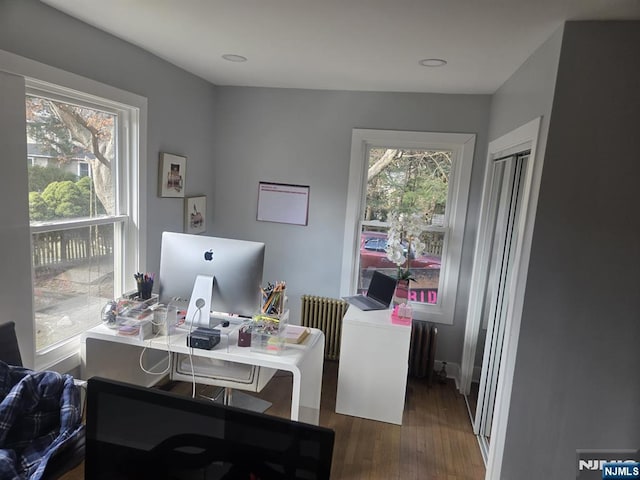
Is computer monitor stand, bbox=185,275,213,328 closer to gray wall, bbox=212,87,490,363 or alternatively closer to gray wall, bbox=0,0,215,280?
gray wall, bbox=0,0,215,280

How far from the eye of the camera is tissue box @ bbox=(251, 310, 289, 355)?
6.35ft

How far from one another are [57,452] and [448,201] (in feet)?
9.70

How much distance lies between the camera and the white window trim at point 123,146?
5.79 feet

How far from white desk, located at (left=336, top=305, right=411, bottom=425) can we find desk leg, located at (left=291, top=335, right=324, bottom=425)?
1.49ft

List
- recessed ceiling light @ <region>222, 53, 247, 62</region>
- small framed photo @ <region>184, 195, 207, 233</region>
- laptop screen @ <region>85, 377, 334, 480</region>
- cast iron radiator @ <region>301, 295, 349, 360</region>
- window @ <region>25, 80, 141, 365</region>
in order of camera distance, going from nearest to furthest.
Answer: laptop screen @ <region>85, 377, 334, 480</region> < window @ <region>25, 80, 141, 365</region> < recessed ceiling light @ <region>222, 53, 247, 62</region> < small framed photo @ <region>184, 195, 207, 233</region> < cast iron radiator @ <region>301, 295, 349, 360</region>

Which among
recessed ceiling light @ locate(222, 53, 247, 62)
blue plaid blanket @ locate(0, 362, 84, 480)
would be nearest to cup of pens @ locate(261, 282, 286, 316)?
blue plaid blanket @ locate(0, 362, 84, 480)

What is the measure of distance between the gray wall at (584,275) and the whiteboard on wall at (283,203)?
6.65 ft

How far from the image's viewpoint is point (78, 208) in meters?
2.22

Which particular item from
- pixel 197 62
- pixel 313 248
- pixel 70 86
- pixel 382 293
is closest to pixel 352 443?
pixel 382 293

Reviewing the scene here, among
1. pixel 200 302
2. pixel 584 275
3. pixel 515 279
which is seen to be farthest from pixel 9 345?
pixel 584 275

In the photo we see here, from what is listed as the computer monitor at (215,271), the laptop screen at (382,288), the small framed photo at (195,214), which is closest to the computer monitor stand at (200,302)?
the computer monitor at (215,271)

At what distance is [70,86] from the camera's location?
1961mm

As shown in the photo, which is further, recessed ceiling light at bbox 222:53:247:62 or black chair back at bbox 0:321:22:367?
recessed ceiling light at bbox 222:53:247:62

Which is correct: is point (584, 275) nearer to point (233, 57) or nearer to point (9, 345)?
point (233, 57)
